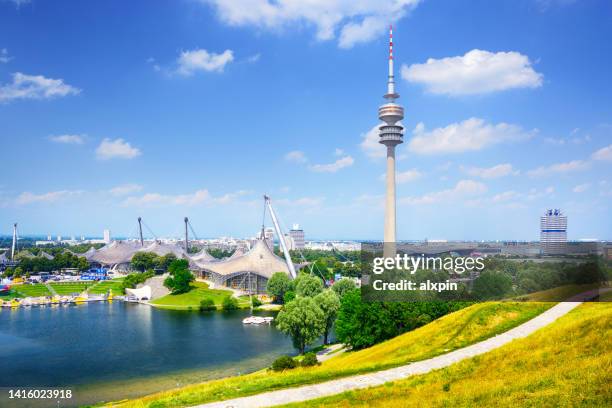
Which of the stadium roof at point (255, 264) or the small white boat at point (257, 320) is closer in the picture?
the small white boat at point (257, 320)

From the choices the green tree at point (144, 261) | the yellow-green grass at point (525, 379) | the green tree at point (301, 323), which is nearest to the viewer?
the yellow-green grass at point (525, 379)

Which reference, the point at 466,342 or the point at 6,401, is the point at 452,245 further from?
the point at 6,401

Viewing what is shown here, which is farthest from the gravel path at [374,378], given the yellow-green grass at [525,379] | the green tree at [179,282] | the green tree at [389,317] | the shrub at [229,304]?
the green tree at [179,282]

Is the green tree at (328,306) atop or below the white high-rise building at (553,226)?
below

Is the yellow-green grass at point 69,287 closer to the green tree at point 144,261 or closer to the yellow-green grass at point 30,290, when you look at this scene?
the yellow-green grass at point 30,290

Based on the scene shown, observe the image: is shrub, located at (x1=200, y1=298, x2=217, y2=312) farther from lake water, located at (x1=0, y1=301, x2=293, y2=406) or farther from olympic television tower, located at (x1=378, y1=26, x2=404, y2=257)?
olympic television tower, located at (x1=378, y1=26, x2=404, y2=257)

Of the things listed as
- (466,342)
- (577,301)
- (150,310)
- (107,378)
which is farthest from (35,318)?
(577,301)

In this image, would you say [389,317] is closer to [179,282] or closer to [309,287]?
[309,287]
